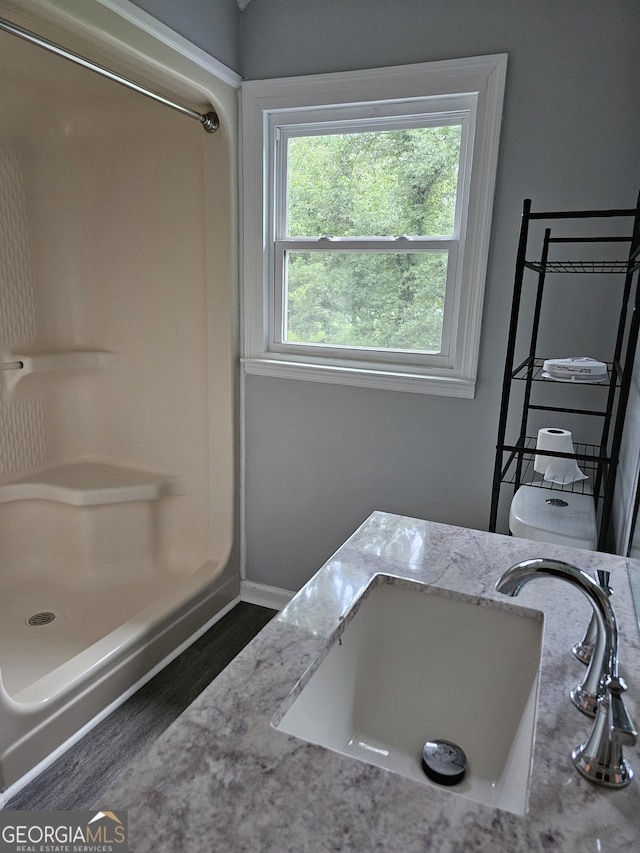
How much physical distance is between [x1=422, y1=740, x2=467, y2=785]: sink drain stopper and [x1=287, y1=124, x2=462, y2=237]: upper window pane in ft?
5.48

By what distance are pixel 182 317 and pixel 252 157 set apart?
70 centimetres

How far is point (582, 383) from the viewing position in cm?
156

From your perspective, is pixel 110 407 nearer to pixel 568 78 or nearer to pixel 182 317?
pixel 182 317

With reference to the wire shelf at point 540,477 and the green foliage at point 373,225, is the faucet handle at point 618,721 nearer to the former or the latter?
the wire shelf at point 540,477

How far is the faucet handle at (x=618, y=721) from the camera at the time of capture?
0.67 metres

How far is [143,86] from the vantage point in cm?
193

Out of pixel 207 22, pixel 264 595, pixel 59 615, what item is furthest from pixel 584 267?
pixel 59 615

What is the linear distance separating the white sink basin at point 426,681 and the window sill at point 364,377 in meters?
1.09

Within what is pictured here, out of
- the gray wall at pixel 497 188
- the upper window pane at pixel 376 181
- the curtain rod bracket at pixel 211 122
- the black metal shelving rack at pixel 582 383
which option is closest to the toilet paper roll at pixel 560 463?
the black metal shelving rack at pixel 582 383

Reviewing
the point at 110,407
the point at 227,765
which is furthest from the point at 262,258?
the point at 227,765

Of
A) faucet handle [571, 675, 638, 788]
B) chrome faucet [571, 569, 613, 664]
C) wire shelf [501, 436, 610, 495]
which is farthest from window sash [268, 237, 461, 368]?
faucet handle [571, 675, 638, 788]

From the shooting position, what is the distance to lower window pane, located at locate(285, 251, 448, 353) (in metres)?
2.12

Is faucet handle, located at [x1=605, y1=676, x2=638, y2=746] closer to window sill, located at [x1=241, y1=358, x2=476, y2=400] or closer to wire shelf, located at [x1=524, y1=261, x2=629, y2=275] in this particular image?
wire shelf, located at [x1=524, y1=261, x2=629, y2=275]

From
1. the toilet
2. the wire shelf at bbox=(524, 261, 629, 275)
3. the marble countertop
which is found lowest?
the toilet
